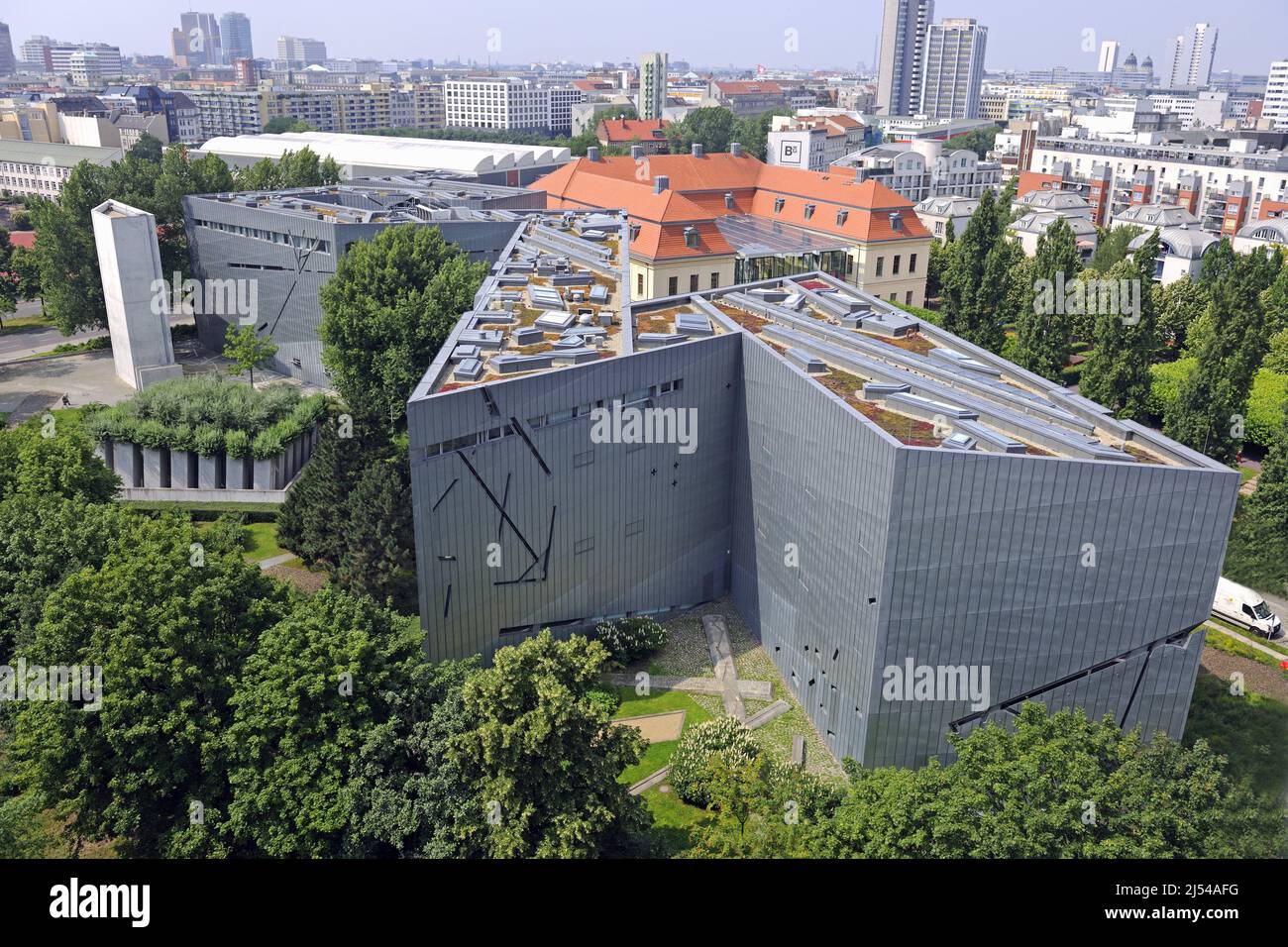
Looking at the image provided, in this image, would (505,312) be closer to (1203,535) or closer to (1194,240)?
(1203,535)

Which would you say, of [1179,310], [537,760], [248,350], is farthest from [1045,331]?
[537,760]

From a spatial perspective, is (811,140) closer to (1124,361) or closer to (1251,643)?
(1124,361)

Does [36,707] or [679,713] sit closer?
[36,707]

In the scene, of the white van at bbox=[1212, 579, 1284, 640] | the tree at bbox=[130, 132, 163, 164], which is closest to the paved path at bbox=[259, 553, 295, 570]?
the white van at bbox=[1212, 579, 1284, 640]

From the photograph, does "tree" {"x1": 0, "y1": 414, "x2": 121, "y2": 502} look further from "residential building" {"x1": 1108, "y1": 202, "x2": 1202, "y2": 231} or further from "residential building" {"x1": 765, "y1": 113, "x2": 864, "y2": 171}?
"residential building" {"x1": 765, "y1": 113, "x2": 864, "y2": 171}

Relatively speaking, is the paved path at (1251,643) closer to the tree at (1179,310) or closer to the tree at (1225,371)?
the tree at (1225,371)

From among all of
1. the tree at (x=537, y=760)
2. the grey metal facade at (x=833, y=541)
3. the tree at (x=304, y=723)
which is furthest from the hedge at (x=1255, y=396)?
the tree at (x=304, y=723)
